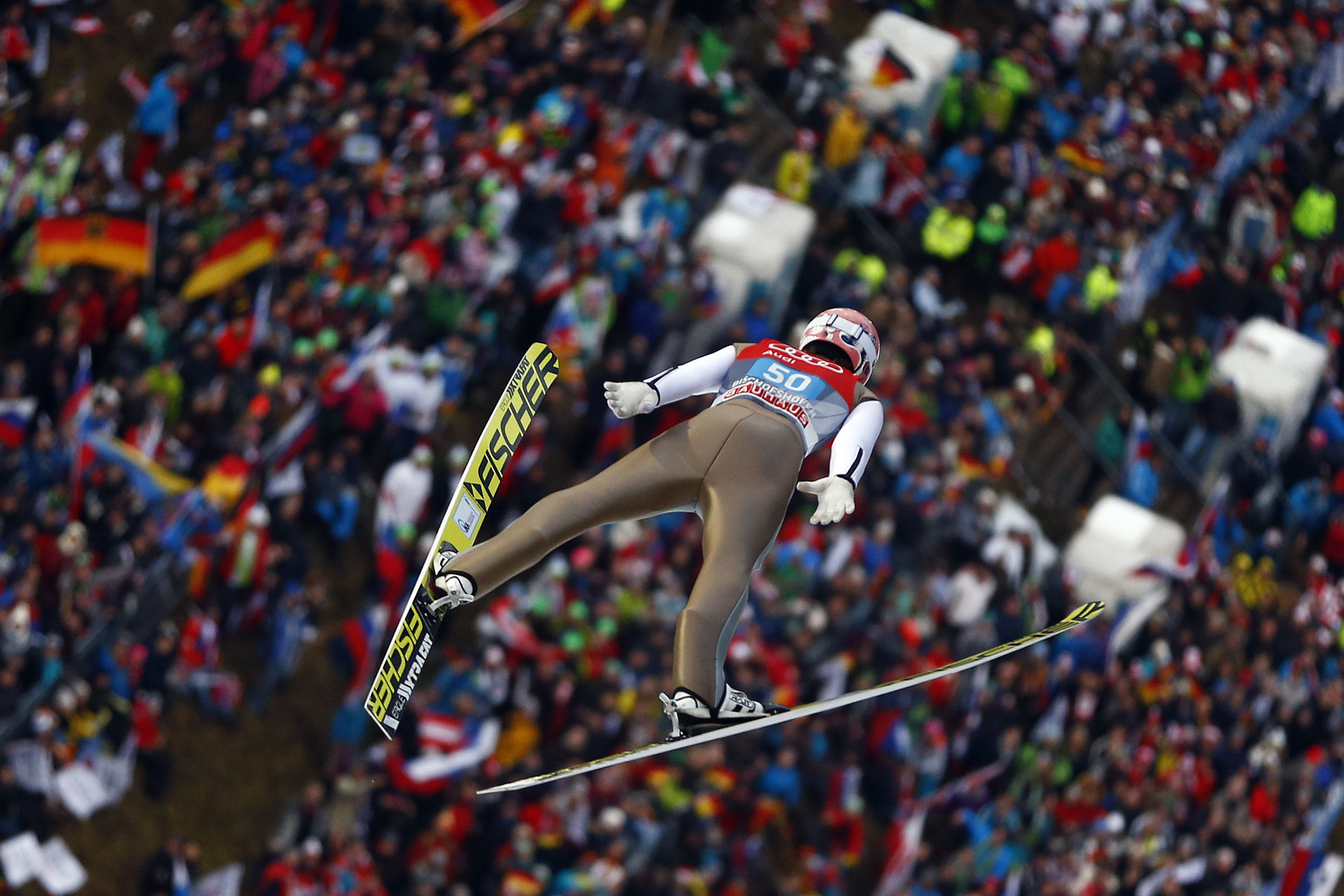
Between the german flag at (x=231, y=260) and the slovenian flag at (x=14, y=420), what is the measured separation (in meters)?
2.07

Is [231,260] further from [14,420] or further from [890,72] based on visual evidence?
[890,72]

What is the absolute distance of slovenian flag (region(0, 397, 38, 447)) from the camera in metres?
16.8

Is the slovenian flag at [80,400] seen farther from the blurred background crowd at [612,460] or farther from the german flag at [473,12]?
the german flag at [473,12]

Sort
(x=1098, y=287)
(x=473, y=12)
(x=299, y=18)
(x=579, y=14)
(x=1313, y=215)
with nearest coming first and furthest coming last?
1. (x=299, y=18)
2. (x=473, y=12)
3. (x=579, y=14)
4. (x=1098, y=287)
5. (x=1313, y=215)

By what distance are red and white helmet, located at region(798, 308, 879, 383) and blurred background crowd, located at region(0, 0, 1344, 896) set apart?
6.94m

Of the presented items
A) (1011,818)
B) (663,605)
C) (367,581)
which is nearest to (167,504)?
(367,581)

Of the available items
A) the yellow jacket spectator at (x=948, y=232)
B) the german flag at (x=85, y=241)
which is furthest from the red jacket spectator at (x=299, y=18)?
the yellow jacket spectator at (x=948, y=232)

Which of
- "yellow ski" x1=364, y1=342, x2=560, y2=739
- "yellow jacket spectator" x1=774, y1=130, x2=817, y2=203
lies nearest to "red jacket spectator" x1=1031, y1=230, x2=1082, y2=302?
"yellow jacket spectator" x1=774, y1=130, x2=817, y2=203

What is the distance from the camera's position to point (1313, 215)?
88.8 ft

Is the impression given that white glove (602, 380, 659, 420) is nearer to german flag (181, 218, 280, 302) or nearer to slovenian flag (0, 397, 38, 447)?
slovenian flag (0, 397, 38, 447)

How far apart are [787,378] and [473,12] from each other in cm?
1280

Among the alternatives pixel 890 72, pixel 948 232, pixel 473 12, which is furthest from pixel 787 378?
pixel 890 72

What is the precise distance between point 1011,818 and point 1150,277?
27.4 ft

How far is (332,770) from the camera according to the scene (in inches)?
653
